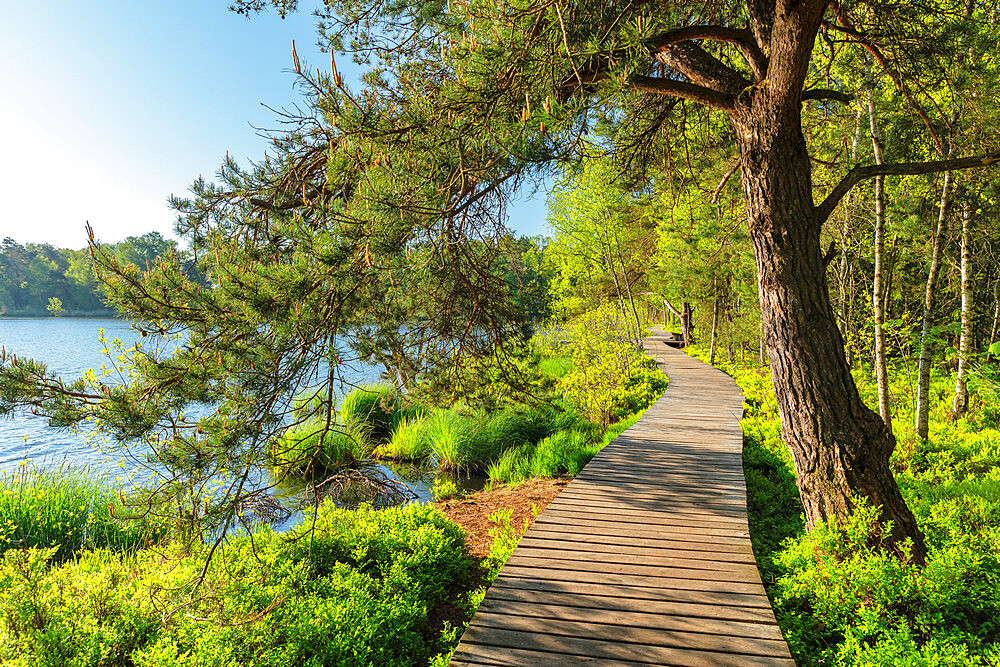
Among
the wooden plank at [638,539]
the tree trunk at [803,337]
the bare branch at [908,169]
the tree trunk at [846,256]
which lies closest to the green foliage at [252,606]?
the wooden plank at [638,539]

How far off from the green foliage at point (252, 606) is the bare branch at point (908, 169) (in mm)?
3952

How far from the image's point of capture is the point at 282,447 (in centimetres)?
289

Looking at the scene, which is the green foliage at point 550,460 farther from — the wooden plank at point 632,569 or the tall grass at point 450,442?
the wooden plank at point 632,569

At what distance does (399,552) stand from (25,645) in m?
2.23

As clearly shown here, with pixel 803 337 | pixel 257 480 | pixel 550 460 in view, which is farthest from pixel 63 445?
pixel 803 337

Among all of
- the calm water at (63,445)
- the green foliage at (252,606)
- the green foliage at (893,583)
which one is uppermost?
the green foliage at (893,583)

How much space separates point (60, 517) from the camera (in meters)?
5.67

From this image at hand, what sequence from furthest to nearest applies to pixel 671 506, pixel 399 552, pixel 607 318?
pixel 607 318 → pixel 671 506 → pixel 399 552

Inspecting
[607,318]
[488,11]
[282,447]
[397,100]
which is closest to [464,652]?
[282,447]

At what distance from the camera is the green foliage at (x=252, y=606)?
108 inches

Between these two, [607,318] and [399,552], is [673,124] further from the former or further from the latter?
[607,318]

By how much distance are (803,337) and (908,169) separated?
1319 mm

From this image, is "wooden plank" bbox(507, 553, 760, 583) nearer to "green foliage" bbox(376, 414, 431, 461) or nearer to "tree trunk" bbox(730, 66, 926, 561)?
"tree trunk" bbox(730, 66, 926, 561)

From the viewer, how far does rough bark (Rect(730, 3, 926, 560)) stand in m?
3.35
